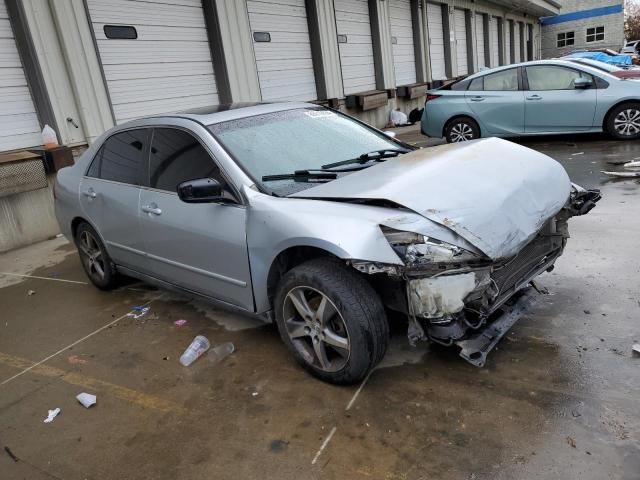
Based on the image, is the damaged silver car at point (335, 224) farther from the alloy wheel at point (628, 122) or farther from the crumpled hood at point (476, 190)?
the alloy wheel at point (628, 122)

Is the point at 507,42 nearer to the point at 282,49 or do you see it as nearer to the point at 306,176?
the point at 282,49

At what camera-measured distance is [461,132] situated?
9688 mm

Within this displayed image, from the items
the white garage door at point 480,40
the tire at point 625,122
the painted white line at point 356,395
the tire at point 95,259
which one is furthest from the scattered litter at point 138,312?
the white garage door at point 480,40

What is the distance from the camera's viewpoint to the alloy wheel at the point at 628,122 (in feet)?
27.7

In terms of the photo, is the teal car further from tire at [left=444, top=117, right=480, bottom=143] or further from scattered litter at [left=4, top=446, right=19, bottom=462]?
scattered litter at [left=4, top=446, right=19, bottom=462]

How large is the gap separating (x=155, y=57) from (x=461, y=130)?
5.67m

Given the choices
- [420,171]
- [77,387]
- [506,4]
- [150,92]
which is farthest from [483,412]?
[506,4]

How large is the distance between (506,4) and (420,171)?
26927 millimetres

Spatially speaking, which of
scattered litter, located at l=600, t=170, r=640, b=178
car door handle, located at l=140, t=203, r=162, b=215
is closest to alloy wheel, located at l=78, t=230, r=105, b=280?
car door handle, located at l=140, t=203, r=162, b=215

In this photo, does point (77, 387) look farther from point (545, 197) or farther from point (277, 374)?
point (545, 197)

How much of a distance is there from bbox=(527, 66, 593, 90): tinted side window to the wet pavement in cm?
571

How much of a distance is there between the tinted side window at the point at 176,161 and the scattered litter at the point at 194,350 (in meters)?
1.04

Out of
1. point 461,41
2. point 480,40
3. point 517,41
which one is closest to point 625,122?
point 461,41

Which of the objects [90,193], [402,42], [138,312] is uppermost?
[402,42]
